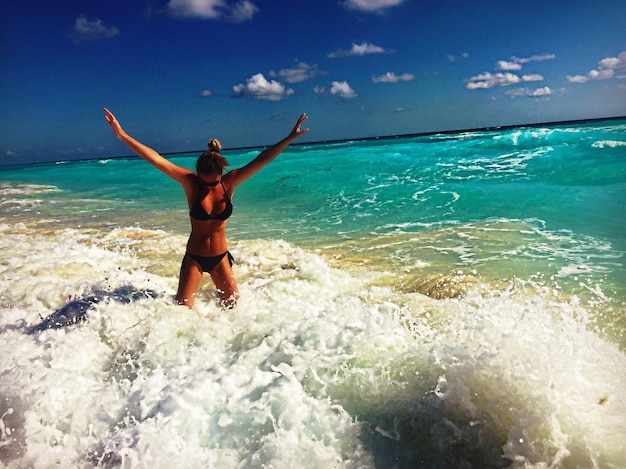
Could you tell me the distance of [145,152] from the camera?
13.6 ft

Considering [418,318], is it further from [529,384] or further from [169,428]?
[169,428]

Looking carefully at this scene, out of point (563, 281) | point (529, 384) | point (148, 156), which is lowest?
point (563, 281)

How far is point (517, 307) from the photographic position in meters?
3.61

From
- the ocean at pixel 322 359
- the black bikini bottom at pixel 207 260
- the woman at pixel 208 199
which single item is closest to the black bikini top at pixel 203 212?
the woman at pixel 208 199

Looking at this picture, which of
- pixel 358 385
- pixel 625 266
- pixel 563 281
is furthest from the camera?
pixel 625 266

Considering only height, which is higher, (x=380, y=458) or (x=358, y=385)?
(x=358, y=385)

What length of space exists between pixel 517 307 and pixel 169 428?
272cm

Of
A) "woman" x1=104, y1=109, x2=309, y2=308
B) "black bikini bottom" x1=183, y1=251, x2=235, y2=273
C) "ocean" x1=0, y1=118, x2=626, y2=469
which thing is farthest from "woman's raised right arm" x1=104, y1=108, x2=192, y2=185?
"ocean" x1=0, y1=118, x2=626, y2=469

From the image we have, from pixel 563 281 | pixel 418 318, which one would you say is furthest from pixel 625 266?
pixel 418 318

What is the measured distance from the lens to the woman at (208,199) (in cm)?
432

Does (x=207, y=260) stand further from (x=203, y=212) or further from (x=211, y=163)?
(x=211, y=163)

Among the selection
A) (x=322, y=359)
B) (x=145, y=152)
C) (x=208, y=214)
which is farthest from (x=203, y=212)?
(x=322, y=359)

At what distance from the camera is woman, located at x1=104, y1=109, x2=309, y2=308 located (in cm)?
432

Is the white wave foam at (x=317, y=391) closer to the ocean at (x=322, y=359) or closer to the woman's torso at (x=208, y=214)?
the ocean at (x=322, y=359)
